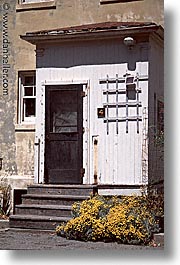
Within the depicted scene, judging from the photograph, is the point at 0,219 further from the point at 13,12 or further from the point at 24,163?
the point at 13,12

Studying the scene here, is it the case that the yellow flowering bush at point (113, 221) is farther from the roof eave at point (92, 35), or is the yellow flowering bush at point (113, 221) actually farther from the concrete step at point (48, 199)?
the roof eave at point (92, 35)

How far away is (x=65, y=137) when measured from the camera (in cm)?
429

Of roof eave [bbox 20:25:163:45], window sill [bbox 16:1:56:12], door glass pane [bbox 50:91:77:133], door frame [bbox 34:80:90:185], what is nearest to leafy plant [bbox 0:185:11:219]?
door frame [bbox 34:80:90:185]

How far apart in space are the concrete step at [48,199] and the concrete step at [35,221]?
0.10 metres

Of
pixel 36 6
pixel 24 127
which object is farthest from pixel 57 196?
pixel 36 6

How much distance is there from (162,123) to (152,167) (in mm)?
274

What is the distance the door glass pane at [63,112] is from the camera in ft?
14.1

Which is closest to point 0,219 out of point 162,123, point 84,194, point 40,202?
point 40,202

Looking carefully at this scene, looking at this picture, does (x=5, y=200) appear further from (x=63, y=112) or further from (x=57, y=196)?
(x=63, y=112)

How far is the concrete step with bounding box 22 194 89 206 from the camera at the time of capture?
4203mm

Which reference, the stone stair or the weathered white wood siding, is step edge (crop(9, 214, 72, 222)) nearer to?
the stone stair

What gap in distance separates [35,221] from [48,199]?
0.16 metres

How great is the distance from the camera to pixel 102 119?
4.25 meters

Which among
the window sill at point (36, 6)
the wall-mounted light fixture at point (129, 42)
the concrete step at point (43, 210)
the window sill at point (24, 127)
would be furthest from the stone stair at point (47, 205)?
the window sill at point (36, 6)
